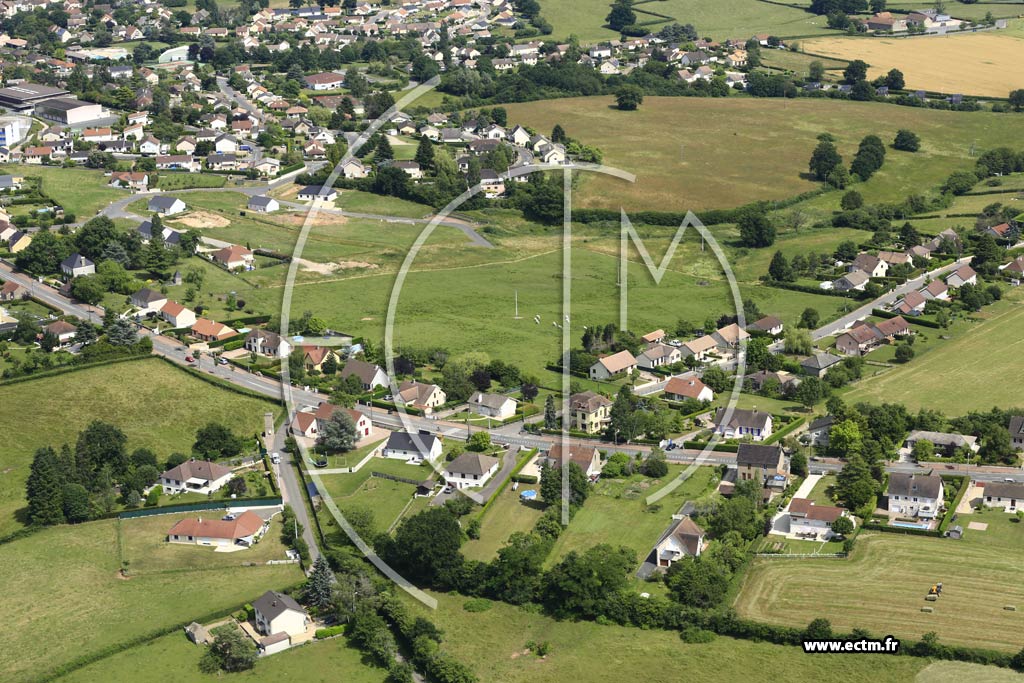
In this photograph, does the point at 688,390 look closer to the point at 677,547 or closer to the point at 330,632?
the point at 677,547

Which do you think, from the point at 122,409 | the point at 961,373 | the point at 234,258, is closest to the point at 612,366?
the point at 961,373

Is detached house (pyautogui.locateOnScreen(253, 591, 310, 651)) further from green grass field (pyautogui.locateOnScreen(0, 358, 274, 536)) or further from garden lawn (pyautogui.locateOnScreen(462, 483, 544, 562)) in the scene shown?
green grass field (pyautogui.locateOnScreen(0, 358, 274, 536))

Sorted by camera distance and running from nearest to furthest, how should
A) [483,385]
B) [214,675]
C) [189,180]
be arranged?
1. [214,675]
2. [483,385]
3. [189,180]

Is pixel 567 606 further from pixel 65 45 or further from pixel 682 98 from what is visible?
pixel 65 45

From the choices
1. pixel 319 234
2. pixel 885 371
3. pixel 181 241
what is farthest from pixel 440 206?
pixel 885 371

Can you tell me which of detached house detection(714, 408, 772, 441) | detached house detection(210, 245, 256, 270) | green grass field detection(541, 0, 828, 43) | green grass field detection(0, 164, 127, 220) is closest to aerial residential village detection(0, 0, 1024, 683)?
detached house detection(714, 408, 772, 441)

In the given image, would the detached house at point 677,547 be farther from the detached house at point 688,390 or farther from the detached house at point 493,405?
the detached house at point 688,390

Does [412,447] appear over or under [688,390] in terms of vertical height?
under

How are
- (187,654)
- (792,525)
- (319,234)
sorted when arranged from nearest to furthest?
(187,654) < (792,525) < (319,234)

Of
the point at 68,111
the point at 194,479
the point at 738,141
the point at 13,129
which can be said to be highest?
the point at 68,111
